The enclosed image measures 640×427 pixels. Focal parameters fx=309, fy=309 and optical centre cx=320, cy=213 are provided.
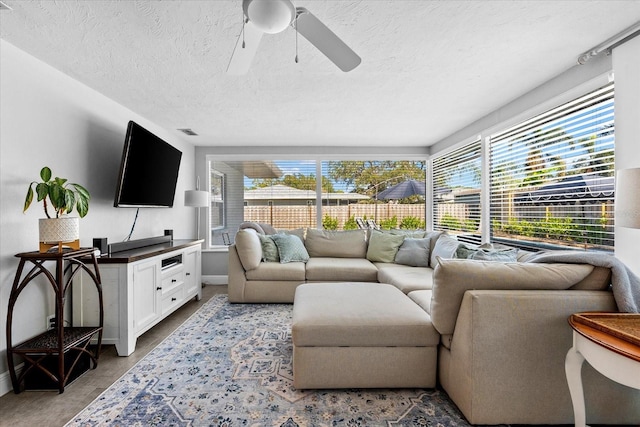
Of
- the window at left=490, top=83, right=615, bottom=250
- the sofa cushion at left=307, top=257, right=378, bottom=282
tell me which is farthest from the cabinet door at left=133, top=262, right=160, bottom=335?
the window at left=490, top=83, right=615, bottom=250

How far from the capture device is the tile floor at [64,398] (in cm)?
171

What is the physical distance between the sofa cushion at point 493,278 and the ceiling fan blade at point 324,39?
48.3 inches

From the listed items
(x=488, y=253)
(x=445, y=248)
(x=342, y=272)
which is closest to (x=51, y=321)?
(x=342, y=272)

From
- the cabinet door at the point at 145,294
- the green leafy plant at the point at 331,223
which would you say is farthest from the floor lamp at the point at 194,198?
the green leafy plant at the point at 331,223

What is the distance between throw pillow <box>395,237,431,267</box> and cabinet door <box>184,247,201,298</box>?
8.62ft

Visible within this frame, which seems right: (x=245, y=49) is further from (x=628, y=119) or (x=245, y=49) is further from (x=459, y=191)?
(x=459, y=191)

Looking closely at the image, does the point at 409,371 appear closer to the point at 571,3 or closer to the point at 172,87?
the point at 571,3

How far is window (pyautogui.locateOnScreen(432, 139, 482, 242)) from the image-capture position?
3855 mm

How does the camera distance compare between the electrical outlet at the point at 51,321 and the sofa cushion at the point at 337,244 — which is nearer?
the electrical outlet at the point at 51,321

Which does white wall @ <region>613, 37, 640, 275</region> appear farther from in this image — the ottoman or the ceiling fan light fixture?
the ceiling fan light fixture

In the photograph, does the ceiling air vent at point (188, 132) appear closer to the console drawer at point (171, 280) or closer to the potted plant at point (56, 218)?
the console drawer at point (171, 280)

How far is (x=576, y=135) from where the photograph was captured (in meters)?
2.45

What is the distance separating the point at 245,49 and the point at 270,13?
1.50 ft

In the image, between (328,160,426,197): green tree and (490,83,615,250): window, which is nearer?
(490,83,615,250): window
